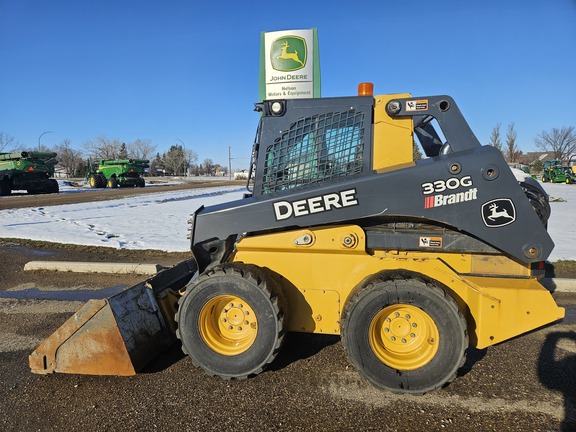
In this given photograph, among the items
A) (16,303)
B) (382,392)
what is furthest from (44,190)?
(382,392)

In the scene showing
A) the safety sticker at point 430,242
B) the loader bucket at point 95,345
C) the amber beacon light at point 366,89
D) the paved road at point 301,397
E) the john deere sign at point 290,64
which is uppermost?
the john deere sign at point 290,64

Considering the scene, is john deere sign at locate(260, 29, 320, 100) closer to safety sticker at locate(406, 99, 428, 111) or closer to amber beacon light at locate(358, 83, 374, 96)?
amber beacon light at locate(358, 83, 374, 96)

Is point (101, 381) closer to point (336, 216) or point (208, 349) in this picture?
A: point (208, 349)

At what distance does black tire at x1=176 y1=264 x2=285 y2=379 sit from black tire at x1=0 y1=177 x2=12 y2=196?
26700mm

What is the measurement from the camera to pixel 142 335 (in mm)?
3324

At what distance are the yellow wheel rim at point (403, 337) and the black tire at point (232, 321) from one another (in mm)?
796

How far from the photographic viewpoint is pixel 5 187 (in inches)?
936

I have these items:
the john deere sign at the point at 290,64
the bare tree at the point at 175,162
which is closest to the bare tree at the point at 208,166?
the bare tree at the point at 175,162

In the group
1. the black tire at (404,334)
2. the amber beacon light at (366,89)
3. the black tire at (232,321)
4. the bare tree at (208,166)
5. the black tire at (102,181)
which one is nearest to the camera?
the black tire at (404,334)

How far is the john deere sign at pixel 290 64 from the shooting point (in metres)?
8.38

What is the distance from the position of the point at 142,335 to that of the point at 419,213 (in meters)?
2.60

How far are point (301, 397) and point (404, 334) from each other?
0.97 meters

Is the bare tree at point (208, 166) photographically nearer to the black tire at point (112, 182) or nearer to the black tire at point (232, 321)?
the black tire at point (112, 182)

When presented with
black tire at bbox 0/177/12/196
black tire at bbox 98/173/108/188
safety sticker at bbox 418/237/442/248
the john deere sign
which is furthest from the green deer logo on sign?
black tire at bbox 98/173/108/188
